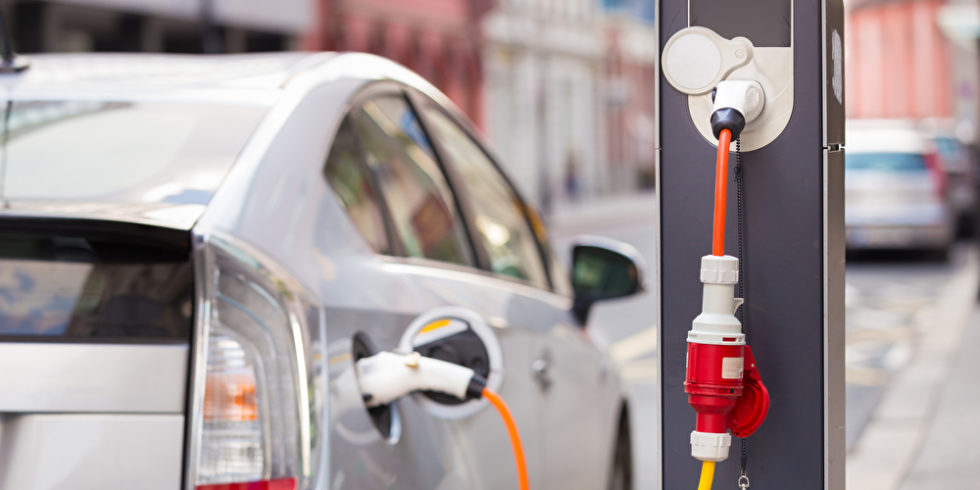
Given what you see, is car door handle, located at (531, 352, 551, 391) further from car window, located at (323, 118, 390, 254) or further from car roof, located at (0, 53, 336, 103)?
car roof, located at (0, 53, 336, 103)

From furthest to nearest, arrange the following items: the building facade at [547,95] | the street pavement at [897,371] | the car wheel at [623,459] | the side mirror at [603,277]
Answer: the building facade at [547,95] → the street pavement at [897,371] → the car wheel at [623,459] → the side mirror at [603,277]

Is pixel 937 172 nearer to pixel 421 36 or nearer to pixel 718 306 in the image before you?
pixel 718 306

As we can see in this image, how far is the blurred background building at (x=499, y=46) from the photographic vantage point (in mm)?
19500

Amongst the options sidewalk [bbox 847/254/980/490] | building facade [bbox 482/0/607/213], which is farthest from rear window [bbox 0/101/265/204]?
building facade [bbox 482/0/607/213]

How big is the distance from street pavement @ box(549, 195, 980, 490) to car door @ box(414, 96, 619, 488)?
28 centimetres

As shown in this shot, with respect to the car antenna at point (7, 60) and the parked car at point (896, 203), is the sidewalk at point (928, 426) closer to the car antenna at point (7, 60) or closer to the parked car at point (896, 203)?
the car antenna at point (7, 60)

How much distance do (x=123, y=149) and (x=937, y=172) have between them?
16.0m

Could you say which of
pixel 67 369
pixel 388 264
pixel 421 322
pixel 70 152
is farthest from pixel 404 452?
pixel 70 152

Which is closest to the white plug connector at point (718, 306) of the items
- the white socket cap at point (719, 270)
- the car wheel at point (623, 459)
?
the white socket cap at point (719, 270)

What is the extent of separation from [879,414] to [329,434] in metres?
6.05

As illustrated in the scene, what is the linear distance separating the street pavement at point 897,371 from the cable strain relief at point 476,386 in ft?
0.95

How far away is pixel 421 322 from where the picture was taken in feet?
7.50

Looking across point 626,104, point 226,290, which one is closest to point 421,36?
point 626,104

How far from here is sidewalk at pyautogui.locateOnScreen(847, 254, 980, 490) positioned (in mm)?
5918
